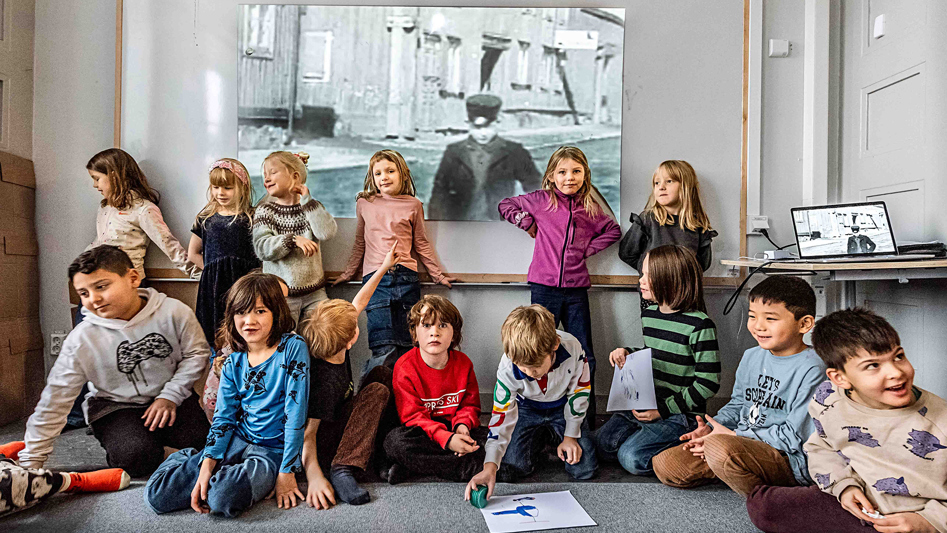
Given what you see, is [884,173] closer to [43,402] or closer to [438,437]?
[438,437]

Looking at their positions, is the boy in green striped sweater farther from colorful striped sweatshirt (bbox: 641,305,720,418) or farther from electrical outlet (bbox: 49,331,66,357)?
electrical outlet (bbox: 49,331,66,357)

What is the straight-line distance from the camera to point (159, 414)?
1.72 m

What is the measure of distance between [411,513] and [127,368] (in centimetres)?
102

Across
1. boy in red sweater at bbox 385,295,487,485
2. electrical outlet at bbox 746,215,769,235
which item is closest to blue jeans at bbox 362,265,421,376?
boy in red sweater at bbox 385,295,487,485

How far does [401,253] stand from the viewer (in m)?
2.35

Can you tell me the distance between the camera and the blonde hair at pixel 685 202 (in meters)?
2.36

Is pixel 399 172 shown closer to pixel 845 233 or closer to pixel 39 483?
pixel 39 483

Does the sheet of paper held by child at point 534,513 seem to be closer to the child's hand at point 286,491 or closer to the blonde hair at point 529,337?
the blonde hair at point 529,337

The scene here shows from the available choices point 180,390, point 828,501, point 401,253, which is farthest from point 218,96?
point 828,501

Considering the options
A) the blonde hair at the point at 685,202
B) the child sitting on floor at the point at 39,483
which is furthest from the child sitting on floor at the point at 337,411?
the blonde hair at the point at 685,202

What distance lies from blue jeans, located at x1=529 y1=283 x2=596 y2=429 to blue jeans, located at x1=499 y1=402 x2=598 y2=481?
0.50 m

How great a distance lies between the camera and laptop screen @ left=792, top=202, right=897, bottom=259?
6.23ft

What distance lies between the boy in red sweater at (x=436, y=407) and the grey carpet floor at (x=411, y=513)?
0.23 ft

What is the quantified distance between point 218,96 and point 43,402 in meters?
1.45
